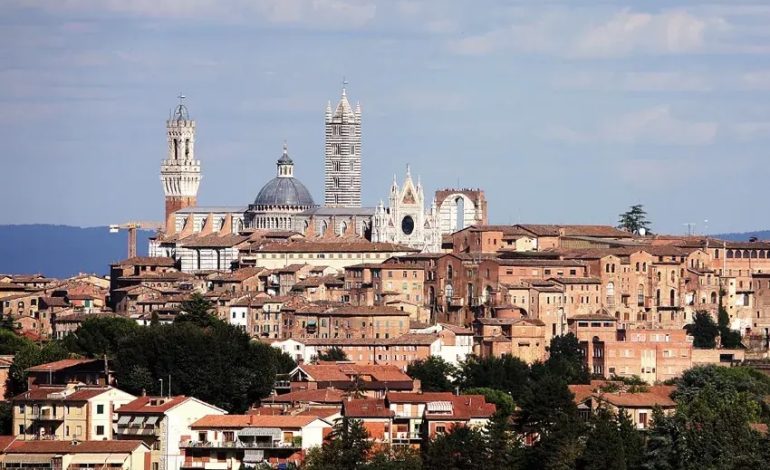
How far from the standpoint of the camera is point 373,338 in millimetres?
82875

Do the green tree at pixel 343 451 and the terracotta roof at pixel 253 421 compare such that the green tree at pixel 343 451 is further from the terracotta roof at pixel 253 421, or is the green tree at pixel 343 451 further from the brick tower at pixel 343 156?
the brick tower at pixel 343 156

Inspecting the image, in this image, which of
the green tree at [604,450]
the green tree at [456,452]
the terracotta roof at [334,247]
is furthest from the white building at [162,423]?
the terracotta roof at [334,247]

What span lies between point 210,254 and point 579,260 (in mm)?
22202

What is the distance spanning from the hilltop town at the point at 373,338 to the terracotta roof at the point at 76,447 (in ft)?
0.26

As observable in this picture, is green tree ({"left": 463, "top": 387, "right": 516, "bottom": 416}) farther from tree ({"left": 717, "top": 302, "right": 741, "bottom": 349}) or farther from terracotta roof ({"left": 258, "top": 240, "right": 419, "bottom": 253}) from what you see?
terracotta roof ({"left": 258, "top": 240, "right": 419, "bottom": 253})

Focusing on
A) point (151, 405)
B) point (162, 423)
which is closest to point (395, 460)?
point (162, 423)

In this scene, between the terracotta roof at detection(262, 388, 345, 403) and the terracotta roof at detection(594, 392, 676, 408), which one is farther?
the terracotta roof at detection(594, 392, 676, 408)

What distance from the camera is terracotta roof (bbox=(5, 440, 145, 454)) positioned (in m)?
58.9

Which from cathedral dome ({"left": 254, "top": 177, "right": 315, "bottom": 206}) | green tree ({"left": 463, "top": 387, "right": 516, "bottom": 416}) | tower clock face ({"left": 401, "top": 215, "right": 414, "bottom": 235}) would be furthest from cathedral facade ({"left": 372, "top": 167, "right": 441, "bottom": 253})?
green tree ({"left": 463, "top": 387, "right": 516, "bottom": 416})

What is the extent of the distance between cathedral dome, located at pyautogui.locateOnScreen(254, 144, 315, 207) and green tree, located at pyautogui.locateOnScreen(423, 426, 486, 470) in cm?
6474

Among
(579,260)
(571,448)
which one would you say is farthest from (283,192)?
(571,448)

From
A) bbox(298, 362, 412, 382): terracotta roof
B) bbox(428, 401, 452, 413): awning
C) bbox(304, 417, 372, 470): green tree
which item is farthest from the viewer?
bbox(298, 362, 412, 382): terracotta roof

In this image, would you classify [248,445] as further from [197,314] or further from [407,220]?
[407,220]

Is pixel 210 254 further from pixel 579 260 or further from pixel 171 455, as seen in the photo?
pixel 171 455
